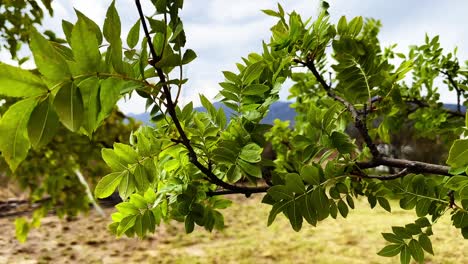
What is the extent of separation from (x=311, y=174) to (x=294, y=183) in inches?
2.3

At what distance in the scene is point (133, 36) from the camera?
970mm

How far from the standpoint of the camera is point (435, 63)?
359 centimetres

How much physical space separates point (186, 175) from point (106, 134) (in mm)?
4596

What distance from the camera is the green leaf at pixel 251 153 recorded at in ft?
3.72

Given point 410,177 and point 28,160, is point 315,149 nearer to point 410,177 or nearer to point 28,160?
point 410,177

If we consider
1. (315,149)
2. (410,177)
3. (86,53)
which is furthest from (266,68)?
(86,53)

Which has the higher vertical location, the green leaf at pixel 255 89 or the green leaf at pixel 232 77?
the green leaf at pixel 232 77

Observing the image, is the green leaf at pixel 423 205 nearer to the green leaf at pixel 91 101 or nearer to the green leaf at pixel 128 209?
the green leaf at pixel 128 209

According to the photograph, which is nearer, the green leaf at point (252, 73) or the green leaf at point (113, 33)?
the green leaf at point (113, 33)

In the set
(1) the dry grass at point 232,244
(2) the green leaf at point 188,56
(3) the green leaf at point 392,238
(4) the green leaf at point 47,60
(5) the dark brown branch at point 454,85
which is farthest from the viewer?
(1) the dry grass at point 232,244

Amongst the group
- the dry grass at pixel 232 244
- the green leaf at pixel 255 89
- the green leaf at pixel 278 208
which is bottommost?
the dry grass at pixel 232 244

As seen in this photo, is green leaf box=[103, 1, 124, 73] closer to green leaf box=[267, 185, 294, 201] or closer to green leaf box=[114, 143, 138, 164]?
green leaf box=[114, 143, 138, 164]

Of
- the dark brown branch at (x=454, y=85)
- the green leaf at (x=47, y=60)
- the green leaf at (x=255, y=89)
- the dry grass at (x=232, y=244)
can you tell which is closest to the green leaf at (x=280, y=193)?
the green leaf at (x=255, y=89)

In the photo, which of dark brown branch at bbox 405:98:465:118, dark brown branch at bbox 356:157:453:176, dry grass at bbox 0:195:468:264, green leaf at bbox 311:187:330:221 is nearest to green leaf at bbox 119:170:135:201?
green leaf at bbox 311:187:330:221
